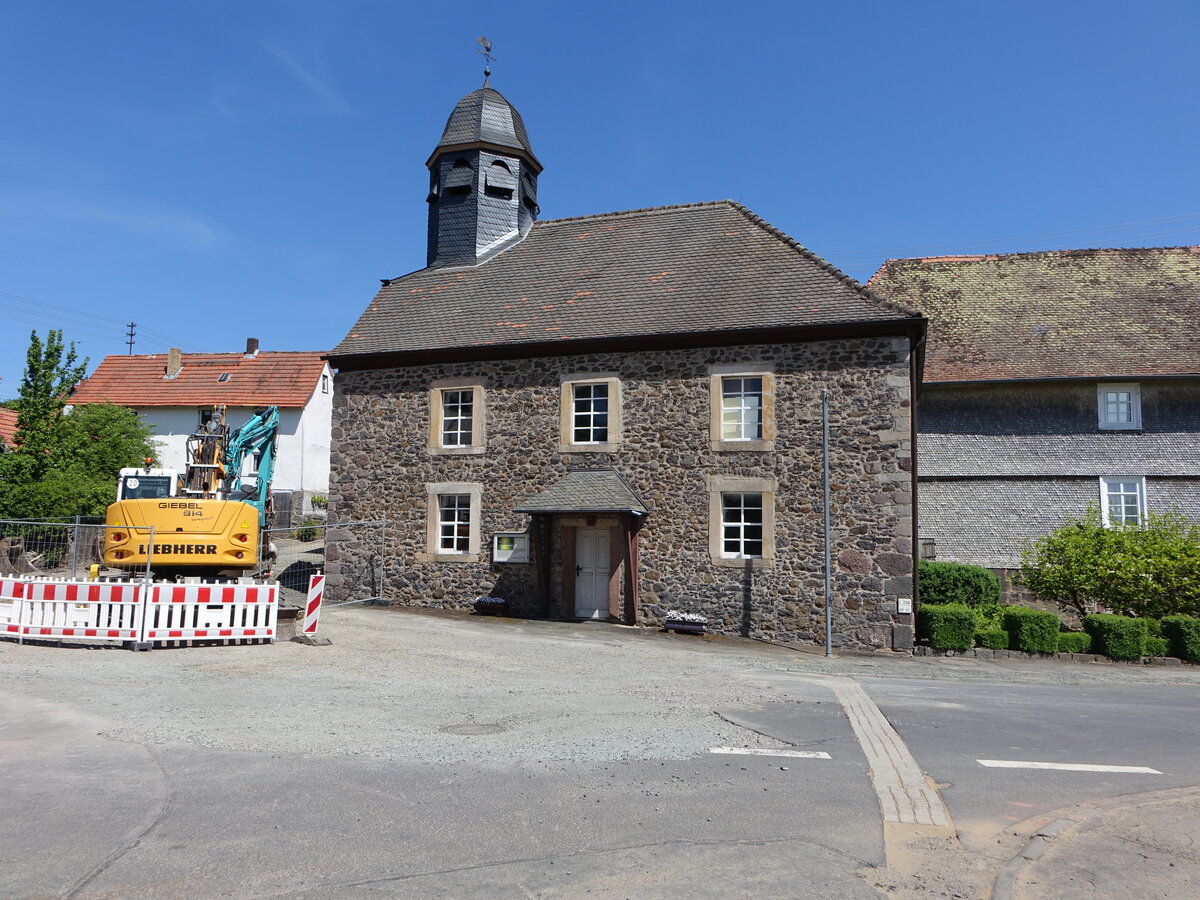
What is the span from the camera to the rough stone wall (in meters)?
16.4

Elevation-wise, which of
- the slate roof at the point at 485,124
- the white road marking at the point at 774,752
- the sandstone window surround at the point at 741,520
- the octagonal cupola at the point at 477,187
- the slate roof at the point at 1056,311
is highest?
the slate roof at the point at 485,124

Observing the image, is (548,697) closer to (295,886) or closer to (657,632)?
(295,886)

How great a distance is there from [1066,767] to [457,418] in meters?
14.6

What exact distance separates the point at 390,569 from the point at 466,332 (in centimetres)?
550

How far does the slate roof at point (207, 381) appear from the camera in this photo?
132 ft

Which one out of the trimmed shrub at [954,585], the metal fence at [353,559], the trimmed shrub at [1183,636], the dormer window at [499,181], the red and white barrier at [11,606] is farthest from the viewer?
the dormer window at [499,181]

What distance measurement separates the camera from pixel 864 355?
16.8 m

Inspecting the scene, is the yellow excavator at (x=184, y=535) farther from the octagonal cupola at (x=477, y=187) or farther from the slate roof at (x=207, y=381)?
the slate roof at (x=207, y=381)

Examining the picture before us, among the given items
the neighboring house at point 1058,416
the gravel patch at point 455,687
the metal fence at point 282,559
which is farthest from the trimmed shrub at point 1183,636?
the metal fence at point 282,559

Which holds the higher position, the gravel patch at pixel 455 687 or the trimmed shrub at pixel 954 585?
the trimmed shrub at pixel 954 585

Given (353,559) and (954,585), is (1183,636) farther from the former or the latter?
(353,559)

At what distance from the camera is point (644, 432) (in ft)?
59.5

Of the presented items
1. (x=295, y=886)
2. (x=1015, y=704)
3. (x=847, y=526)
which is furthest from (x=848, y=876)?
(x=847, y=526)

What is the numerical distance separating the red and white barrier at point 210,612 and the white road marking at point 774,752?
322 inches
